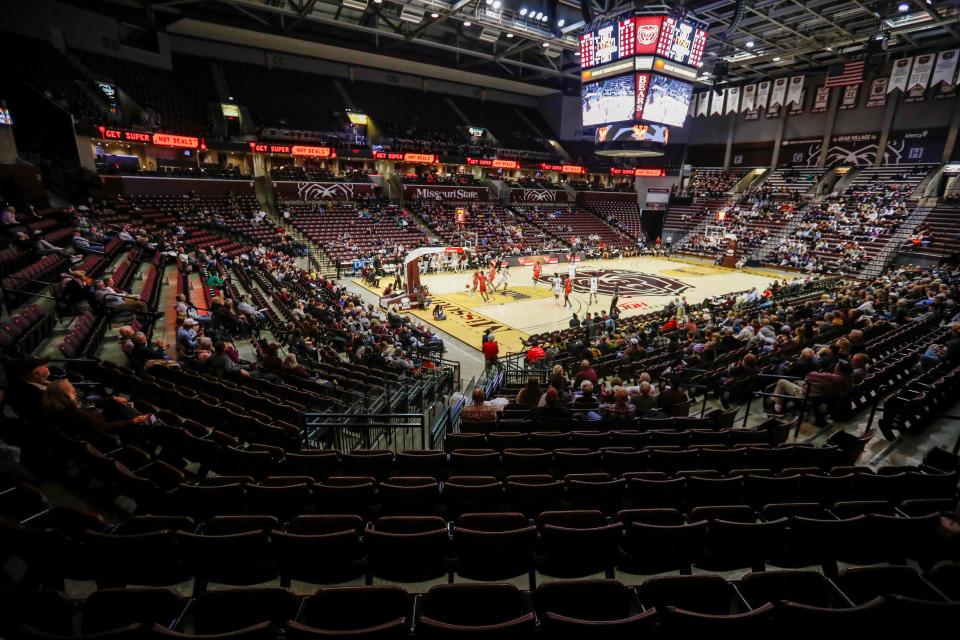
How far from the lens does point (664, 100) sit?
65.4 ft

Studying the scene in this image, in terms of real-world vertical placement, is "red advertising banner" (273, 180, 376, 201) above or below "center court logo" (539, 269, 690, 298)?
above

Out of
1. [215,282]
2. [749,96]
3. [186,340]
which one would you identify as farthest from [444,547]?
[749,96]

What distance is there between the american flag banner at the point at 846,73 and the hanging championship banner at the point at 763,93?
593 cm

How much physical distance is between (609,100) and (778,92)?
2978cm

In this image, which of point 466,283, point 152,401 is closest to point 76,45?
point 466,283

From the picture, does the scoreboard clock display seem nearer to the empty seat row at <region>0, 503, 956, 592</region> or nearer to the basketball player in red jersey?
the basketball player in red jersey

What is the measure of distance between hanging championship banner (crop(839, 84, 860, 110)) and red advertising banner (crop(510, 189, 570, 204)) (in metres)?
26.1

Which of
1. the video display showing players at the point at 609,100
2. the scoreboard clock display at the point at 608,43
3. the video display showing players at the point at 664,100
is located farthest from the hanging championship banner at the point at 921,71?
the scoreboard clock display at the point at 608,43

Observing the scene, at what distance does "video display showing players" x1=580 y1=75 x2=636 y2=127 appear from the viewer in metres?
19.8

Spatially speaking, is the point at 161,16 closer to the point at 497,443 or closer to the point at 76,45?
the point at 76,45

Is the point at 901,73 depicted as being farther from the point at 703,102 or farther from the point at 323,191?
the point at 323,191

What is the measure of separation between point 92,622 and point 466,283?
2455 centimetres

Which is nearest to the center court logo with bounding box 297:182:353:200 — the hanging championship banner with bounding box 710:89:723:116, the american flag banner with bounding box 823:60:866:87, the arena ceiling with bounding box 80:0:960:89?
the arena ceiling with bounding box 80:0:960:89

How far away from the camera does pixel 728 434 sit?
6008 mm
